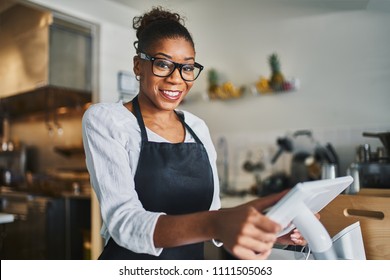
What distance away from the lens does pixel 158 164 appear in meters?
0.62

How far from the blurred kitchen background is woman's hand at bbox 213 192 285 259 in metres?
0.92

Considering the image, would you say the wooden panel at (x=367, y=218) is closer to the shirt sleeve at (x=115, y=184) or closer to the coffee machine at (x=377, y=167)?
the coffee machine at (x=377, y=167)

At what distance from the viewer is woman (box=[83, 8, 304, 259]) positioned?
0.49 meters

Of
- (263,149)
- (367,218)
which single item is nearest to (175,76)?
(367,218)

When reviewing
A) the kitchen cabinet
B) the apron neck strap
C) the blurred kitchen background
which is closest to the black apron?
the apron neck strap

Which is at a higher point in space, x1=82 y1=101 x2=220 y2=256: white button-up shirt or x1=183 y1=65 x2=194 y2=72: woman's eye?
x1=183 y1=65 x2=194 y2=72: woman's eye

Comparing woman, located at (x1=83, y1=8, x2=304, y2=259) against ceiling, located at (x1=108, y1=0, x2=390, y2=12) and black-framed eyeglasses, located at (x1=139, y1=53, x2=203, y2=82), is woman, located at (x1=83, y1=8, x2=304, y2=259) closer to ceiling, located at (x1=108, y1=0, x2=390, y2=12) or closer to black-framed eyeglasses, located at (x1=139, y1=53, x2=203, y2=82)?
black-framed eyeglasses, located at (x1=139, y1=53, x2=203, y2=82)

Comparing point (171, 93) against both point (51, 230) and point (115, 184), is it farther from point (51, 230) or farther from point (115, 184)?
point (51, 230)

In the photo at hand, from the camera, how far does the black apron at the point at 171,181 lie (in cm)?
62

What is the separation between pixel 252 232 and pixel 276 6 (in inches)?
59.9

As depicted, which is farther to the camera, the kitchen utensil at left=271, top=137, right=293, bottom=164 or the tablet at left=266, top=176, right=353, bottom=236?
the kitchen utensil at left=271, top=137, right=293, bottom=164

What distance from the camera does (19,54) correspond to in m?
2.45

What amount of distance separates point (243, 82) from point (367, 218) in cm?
151

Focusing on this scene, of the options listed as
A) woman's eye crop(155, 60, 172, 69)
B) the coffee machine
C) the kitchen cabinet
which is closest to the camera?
woman's eye crop(155, 60, 172, 69)
